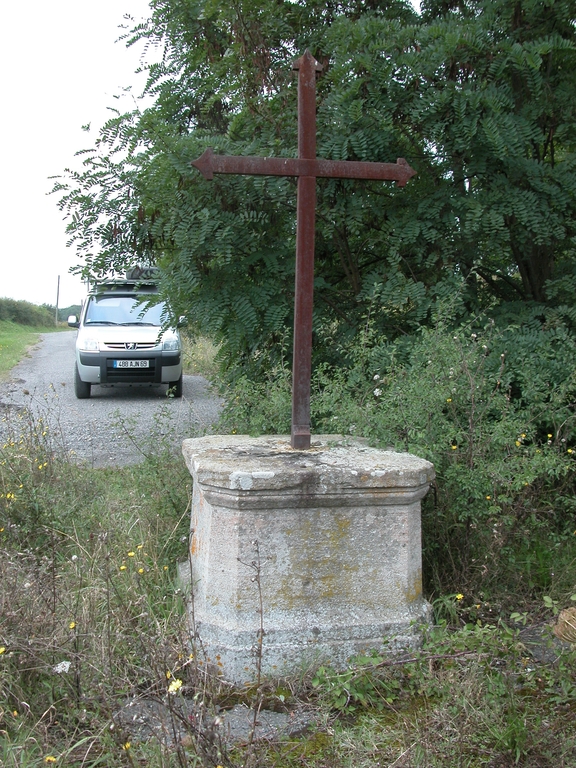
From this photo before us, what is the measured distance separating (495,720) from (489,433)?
167 cm

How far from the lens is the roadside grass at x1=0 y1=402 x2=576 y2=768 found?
2158 mm

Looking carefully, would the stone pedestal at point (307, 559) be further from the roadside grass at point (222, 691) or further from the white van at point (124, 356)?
the white van at point (124, 356)

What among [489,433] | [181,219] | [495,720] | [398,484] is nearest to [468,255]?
[489,433]

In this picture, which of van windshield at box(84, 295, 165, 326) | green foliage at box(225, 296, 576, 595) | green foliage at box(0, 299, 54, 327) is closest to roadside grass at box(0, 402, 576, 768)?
green foliage at box(225, 296, 576, 595)

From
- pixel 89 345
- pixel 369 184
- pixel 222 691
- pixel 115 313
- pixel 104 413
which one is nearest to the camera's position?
pixel 222 691

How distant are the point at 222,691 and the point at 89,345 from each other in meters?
8.56

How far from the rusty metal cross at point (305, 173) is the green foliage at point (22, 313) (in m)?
36.6

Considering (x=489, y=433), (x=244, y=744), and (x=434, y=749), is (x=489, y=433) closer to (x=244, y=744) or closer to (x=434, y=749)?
(x=434, y=749)

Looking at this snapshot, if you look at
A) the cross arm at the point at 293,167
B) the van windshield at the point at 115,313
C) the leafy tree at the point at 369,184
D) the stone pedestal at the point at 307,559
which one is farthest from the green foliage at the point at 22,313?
the stone pedestal at the point at 307,559

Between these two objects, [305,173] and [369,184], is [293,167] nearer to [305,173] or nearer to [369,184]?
Answer: [305,173]

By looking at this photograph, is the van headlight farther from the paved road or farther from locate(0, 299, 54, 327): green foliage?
locate(0, 299, 54, 327): green foliage

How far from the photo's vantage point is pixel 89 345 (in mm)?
10531

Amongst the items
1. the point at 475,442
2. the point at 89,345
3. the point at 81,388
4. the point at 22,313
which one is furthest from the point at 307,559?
the point at 22,313

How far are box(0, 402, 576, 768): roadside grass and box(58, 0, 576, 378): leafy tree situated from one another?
7.40 feet
